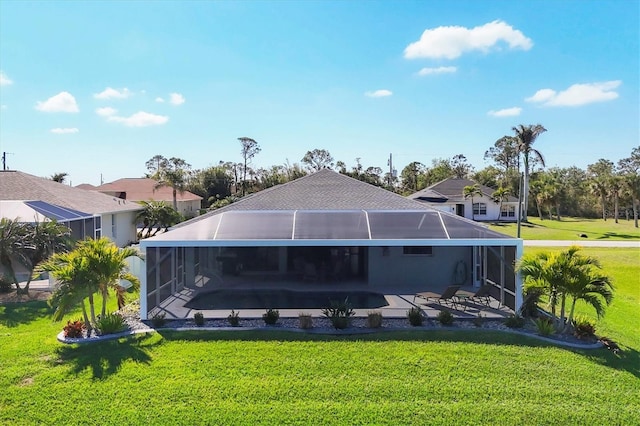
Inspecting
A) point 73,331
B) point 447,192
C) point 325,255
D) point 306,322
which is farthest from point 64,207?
point 447,192

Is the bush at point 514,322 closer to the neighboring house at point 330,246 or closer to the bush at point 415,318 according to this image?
the neighboring house at point 330,246

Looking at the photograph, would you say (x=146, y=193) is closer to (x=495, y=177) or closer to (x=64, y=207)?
(x=64, y=207)

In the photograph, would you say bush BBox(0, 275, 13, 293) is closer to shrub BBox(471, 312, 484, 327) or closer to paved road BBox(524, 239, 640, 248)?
shrub BBox(471, 312, 484, 327)

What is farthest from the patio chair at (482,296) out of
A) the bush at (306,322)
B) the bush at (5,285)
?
the bush at (5,285)

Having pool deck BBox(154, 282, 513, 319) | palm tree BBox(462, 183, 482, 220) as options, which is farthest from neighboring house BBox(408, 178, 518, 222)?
pool deck BBox(154, 282, 513, 319)

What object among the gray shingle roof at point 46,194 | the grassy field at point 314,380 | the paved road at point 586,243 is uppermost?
the gray shingle roof at point 46,194
